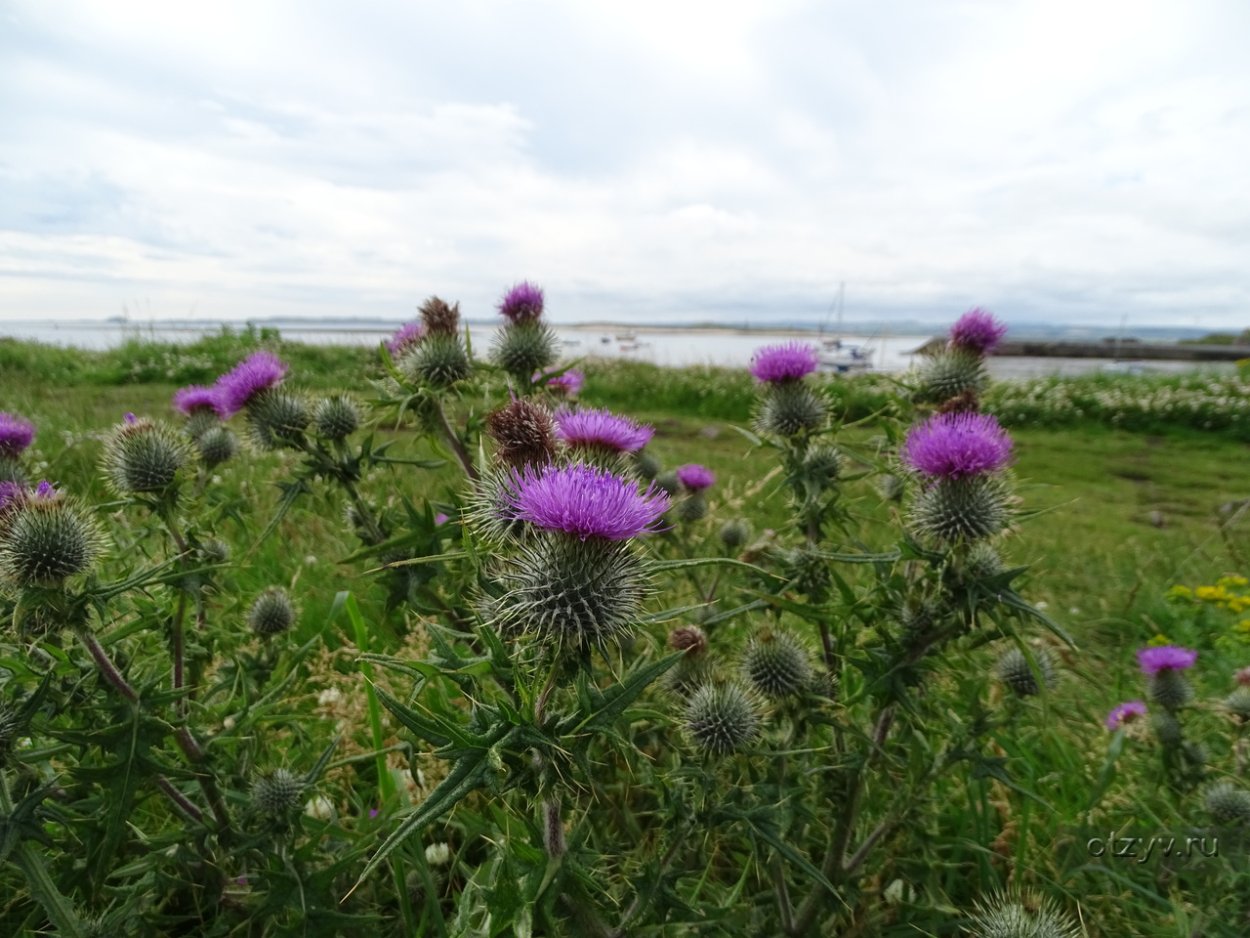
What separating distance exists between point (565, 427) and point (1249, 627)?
4173 millimetres

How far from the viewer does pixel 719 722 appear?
1989 mm

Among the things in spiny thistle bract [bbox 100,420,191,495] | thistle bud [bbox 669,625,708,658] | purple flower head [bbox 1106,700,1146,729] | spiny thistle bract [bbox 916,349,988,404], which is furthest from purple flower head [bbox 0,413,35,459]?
purple flower head [bbox 1106,700,1146,729]

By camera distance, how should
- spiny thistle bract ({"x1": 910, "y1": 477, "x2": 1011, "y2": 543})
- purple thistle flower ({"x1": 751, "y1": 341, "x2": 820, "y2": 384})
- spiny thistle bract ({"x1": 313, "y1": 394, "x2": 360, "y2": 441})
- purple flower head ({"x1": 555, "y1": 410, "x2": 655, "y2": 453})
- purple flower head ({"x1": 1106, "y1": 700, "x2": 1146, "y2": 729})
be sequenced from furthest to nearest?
purple thistle flower ({"x1": 751, "y1": 341, "x2": 820, "y2": 384}) < purple flower head ({"x1": 1106, "y1": 700, "x2": 1146, "y2": 729}) < spiny thistle bract ({"x1": 313, "y1": 394, "x2": 360, "y2": 441}) < spiny thistle bract ({"x1": 910, "y1": 477, "x2": 1011, "y2": 543}) < purple flower head ({"x1": 555, "y1": 410, "x2": 655, "y2": 453})

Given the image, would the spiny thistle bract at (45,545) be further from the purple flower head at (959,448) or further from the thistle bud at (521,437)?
the purple flower head at (959,448)

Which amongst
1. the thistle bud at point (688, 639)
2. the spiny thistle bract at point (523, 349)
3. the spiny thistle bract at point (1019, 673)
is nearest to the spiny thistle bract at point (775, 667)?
the thistle bud at point (688, 639)

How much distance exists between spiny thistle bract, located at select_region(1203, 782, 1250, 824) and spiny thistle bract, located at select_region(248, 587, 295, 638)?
3.45 m

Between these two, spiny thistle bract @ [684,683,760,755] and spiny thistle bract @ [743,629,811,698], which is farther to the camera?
spiny thistle bract @ [743,629,811,698]

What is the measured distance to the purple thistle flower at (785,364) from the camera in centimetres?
342

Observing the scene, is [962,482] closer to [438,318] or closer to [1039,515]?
[1039,515]

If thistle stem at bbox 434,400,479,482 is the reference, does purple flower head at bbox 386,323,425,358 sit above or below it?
above

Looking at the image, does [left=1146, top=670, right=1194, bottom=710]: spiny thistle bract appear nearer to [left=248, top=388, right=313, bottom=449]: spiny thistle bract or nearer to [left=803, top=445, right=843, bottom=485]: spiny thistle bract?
[left=803, top=445, right=843, bottom=485]: spiny thistle bract

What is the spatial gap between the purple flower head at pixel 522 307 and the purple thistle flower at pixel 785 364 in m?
1.13

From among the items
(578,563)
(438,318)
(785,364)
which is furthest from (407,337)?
(578,563)

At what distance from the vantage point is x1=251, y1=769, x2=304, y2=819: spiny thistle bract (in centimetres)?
198
